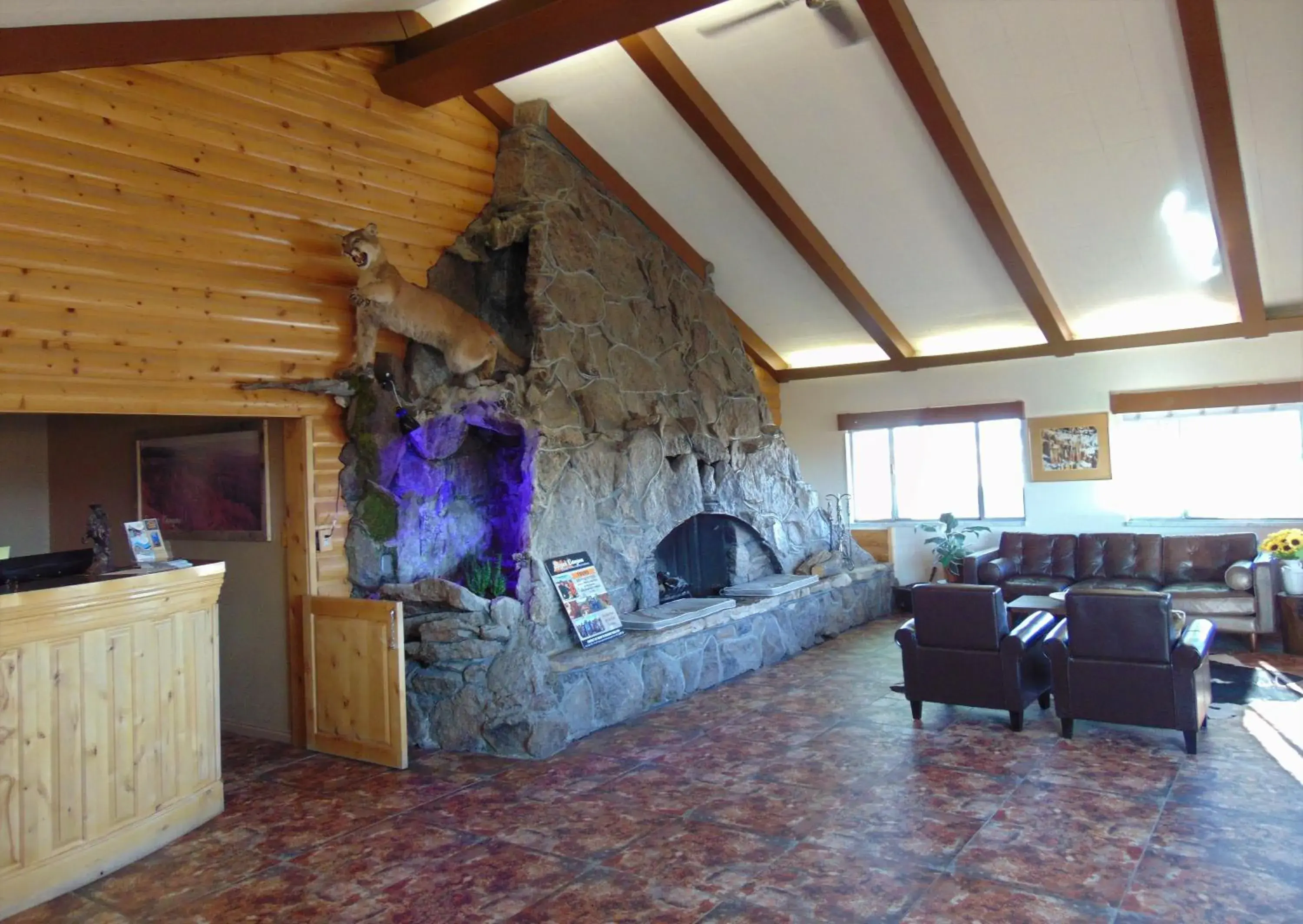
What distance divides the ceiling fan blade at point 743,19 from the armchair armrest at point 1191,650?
419 centimetres

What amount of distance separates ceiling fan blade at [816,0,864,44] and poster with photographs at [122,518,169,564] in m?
4.55

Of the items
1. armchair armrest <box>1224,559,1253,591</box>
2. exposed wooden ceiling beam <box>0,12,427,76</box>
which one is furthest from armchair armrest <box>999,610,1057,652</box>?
exposed wooden ceiling beam <box>0,12,427,76</box>

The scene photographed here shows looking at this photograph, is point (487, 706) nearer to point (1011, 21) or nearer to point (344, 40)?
point (344, 40)

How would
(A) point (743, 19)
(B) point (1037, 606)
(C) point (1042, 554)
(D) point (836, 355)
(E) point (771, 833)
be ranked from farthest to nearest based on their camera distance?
1. (D) point (836, 355)
2. (C) point (1042, 554)
3. (B) point (1037, 606)
4. (A) point (743, 19)
5. (E) point (771, 833)

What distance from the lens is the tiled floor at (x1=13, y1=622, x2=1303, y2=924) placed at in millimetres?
3242

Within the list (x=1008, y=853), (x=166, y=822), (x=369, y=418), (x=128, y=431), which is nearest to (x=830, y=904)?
(x=1008, y=853)

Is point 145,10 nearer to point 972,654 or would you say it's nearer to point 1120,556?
point 972,654

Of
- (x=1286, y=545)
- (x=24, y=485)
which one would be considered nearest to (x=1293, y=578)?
(x=1286, y=545)

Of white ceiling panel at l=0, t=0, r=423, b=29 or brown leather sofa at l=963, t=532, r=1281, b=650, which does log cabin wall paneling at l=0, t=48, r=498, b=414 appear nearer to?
white ceiling panel at l=0, t=0, r=423, b=29

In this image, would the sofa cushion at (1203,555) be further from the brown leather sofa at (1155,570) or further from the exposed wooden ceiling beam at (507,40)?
the exposed wooden ceiling beam at (507,40)

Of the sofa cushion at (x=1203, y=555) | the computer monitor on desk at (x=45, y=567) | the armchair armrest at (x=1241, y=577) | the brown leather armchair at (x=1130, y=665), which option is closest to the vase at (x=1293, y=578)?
the armchair armrest at (x=1241, y=577)

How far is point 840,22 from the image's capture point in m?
5.42

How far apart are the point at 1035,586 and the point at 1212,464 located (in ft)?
6.79

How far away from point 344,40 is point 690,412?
144 inches
